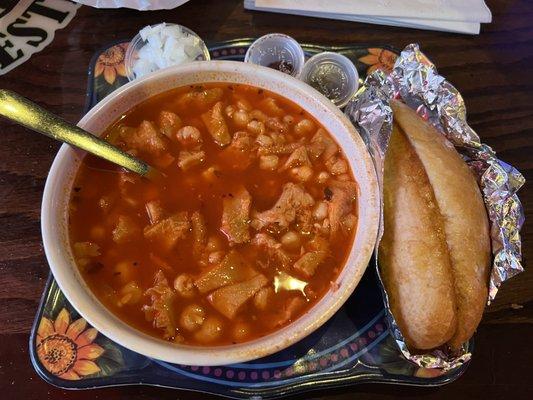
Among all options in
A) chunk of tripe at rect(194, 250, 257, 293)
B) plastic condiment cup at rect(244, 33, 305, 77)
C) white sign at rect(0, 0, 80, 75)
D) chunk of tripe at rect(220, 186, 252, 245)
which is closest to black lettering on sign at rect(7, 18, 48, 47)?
white sign at rect(0, 0, 80, 75)

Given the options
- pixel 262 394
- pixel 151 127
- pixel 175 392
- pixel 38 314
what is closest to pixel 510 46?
pixel 151 127

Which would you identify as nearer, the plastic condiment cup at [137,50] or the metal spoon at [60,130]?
the metal spoon at [60,130]

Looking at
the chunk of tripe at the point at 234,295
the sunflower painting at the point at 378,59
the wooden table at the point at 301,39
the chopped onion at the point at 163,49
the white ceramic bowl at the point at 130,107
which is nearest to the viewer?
the white ceramic bowl at the point at 130,107

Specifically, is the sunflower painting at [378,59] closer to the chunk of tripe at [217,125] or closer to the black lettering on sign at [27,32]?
the chunk of tripe at [217,125]

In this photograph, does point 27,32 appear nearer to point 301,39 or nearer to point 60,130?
point 60,130

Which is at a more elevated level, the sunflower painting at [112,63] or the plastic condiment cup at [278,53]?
the plastic condiment cup at [278,53]

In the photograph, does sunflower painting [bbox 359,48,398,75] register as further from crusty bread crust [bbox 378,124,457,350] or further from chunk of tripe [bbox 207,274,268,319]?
chunk of tripe [bbox 207,274,268,319]

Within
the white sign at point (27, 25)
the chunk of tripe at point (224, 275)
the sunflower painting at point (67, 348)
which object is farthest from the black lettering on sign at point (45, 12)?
A: the chunk of tripe at point (224, 275)
